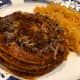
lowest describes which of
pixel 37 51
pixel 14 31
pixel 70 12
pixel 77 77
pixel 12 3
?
pixel 77 77

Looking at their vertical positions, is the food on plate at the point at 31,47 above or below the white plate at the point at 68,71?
above

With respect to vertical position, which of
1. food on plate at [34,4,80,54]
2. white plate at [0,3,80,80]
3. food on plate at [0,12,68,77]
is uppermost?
food on plate at [34,4,80,54]

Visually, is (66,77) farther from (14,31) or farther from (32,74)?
(14,31)

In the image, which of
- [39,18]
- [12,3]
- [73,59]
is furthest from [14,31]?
[12,3]

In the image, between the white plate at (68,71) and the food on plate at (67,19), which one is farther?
the food on plate at (67,19)

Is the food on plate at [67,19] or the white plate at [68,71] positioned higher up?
the food on plate at [67,19]

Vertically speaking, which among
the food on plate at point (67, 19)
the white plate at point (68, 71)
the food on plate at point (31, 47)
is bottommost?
the white plate at point (68, 71)
